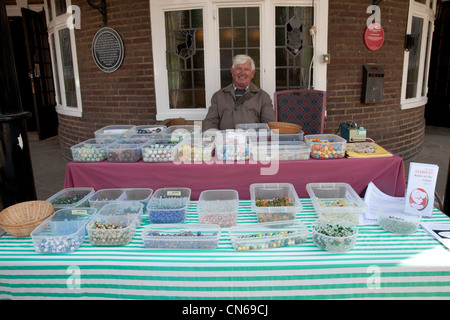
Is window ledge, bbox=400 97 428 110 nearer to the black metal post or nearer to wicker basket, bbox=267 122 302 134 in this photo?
wicker basket, bbox=267 122 302 134

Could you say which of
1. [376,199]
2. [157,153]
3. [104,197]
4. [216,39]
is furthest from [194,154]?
[216,39]

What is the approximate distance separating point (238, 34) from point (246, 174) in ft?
9.34

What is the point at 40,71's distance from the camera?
789cm

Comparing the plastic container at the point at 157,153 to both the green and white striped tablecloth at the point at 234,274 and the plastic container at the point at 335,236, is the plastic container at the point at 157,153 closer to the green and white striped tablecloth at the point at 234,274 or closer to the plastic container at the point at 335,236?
the green and white striped tablecloth at the point at 234,274

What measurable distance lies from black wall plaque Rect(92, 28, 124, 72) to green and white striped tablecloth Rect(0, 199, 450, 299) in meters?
3.83

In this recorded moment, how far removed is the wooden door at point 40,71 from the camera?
750cm

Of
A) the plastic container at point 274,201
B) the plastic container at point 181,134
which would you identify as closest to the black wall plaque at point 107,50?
the plastic container at point 181,134

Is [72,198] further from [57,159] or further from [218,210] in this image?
[57,159]

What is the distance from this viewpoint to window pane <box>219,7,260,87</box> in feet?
15.8

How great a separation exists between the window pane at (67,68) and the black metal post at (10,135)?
351 cm

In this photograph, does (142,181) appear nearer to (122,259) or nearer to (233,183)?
(233,183)
